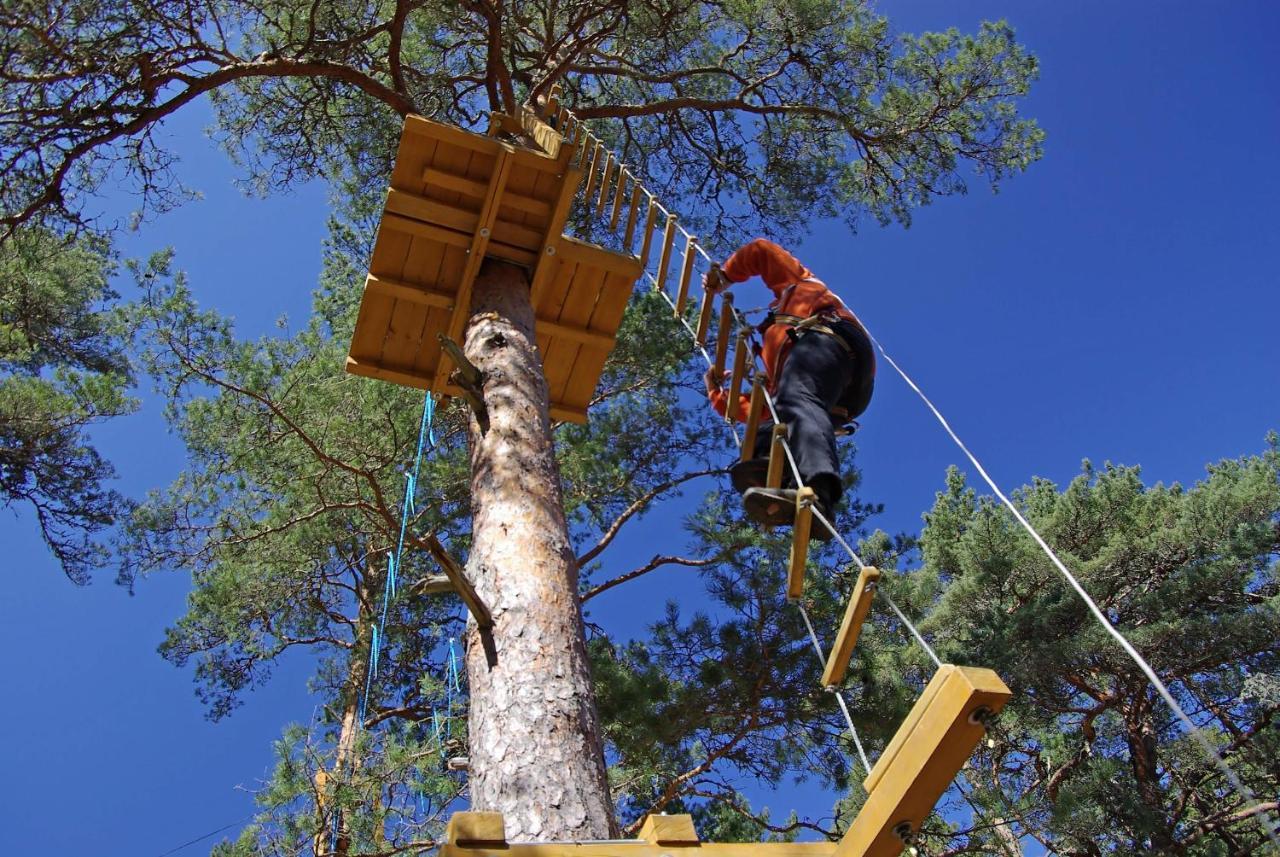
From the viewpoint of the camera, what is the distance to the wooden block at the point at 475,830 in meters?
1.54

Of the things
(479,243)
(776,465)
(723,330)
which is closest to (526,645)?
(776,465)

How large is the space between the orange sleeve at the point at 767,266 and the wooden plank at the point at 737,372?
572mm

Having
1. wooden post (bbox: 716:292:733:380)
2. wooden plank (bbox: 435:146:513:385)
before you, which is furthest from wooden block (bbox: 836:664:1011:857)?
wooden plank (bbox: 435:146:513:385)

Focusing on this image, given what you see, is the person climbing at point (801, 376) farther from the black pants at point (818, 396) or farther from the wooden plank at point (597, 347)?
the wooden plank at point (597, 347)

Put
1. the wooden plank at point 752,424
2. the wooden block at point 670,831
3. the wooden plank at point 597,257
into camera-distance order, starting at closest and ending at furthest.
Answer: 1. the wooden block at point 670,831
2. the wooden plank at point 752,424
3. the wooden plank at point 597,257

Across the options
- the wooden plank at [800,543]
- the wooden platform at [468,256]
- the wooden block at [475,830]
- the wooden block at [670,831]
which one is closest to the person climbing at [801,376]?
the wooden plank at [800,543]

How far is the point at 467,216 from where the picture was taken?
410cm

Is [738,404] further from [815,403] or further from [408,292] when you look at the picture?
[408,292]

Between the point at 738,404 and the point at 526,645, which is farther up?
the point at 738,404

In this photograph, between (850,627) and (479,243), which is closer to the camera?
(850,627)

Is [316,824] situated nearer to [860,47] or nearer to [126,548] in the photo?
[126,548]

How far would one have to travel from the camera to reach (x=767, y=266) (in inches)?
148

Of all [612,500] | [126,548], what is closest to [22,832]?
[126,548]

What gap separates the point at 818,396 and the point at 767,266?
0.74 meters
